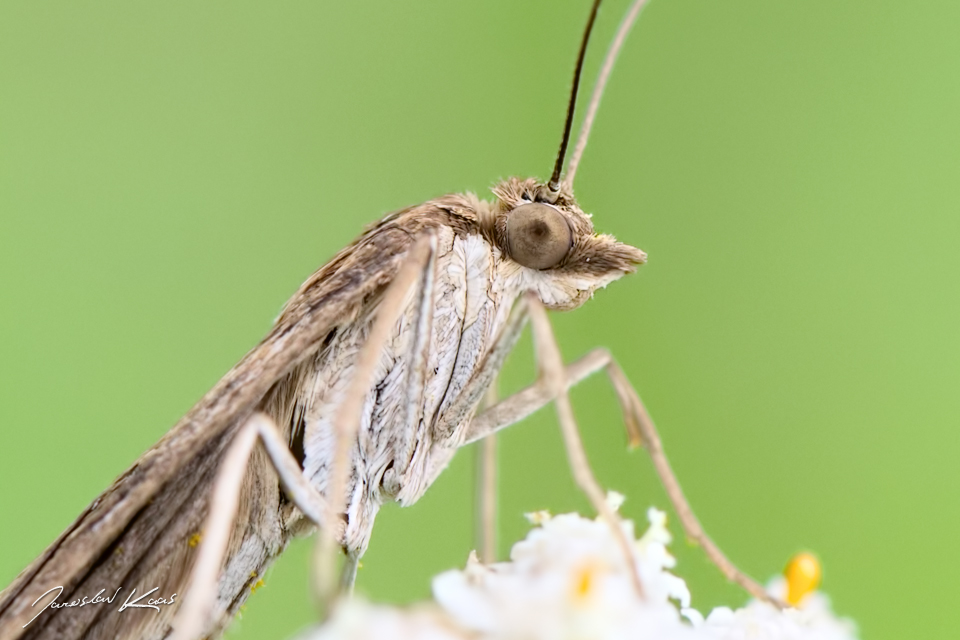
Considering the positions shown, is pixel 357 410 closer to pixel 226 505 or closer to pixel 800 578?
pixel 226 505

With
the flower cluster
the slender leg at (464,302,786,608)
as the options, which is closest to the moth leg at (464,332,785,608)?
the slender leg at (464,302,786,608)

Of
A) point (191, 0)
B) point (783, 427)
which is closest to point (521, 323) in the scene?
point (783, 427)

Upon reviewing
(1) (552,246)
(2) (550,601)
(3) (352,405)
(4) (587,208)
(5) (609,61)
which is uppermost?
(4) (587,208)

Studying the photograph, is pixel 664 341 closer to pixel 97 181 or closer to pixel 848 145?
pixel 848 145

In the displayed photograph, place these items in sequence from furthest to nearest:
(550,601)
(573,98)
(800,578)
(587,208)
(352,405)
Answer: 1. (587,208)
2. (573,98)
3. (800,578)
4. (352,405)
5. (550,601)

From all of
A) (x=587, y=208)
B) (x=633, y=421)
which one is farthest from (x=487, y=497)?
(x=587, y=208)

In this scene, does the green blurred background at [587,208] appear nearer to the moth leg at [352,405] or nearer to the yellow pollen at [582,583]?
the moth leg at [352,405]
